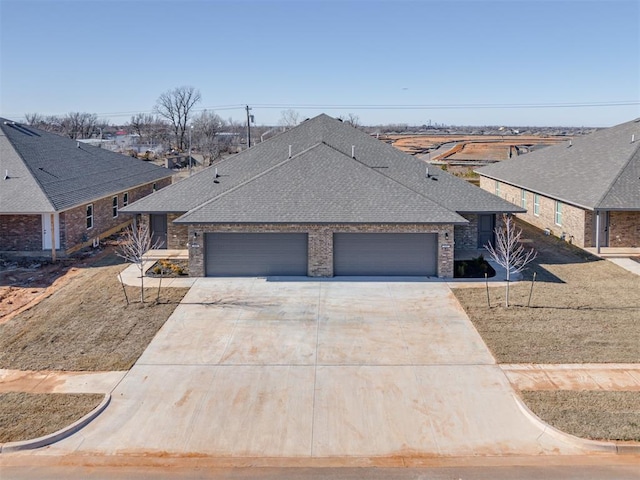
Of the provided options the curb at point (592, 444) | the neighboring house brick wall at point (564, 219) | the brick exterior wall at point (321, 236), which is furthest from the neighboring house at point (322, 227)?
the curb at point (592, 444)

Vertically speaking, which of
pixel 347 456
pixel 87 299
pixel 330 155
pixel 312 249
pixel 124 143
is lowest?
pixel 347 456

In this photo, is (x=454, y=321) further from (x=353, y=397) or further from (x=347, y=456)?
(x=347, y=456)

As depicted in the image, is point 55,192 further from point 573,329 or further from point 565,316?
point 573,329

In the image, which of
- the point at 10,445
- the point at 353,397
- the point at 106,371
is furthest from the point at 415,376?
the point at 10,445

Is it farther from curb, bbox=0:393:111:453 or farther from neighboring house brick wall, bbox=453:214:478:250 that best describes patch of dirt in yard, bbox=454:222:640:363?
curb, bbox=0:393:111:453

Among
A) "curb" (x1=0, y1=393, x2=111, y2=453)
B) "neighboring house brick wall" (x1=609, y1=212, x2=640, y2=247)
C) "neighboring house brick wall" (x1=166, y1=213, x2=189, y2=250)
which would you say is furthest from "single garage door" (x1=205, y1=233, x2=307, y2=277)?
"neighboring house brick wall" (x1=609, y1=212, x2=640, y2=247)

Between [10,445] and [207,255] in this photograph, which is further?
[207,255]
